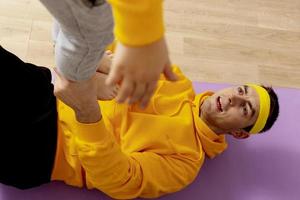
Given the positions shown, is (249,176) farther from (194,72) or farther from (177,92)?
(194,72)

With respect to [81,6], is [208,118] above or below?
below

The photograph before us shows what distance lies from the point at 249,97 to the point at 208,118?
0.14 meters

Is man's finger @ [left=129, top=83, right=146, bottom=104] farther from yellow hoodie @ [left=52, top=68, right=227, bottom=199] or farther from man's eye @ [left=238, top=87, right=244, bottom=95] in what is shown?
man's eye @ [left=238, top=87, right=244, bottom=95]

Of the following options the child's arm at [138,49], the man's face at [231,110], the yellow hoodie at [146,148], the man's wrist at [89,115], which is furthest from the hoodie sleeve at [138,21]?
the man's face at [231,110]

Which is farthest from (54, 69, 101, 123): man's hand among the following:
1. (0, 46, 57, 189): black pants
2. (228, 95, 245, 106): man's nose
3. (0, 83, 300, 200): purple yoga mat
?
(228, 95, 245, 106): man's nose

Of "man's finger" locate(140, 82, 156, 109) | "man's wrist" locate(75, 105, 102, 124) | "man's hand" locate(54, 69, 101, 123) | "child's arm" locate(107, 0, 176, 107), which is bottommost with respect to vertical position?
"man's wrist" locate(75, 105, 102, 124)

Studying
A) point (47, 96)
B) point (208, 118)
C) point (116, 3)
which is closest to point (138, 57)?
point (116, 3)

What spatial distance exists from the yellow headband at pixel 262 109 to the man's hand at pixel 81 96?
56 centimetres

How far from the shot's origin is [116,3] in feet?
1.67

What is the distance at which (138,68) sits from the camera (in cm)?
56

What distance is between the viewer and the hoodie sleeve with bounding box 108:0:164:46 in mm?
507

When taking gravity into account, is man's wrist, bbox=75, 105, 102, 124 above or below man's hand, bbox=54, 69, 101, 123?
below

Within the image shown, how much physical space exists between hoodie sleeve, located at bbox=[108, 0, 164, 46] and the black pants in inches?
26.9

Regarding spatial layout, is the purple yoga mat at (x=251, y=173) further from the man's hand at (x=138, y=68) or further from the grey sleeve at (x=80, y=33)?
the man's hand at (x=138, y=68)
